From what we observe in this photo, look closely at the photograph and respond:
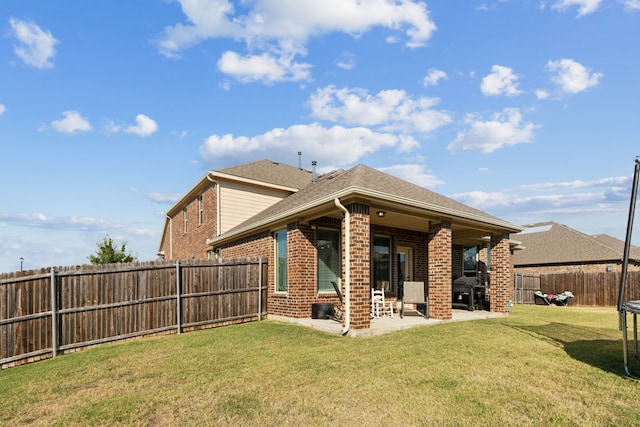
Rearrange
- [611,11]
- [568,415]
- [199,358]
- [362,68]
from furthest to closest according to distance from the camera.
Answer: [362,68] < [611,11] < [199,358] < [568,415]

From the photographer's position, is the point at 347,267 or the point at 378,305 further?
the point at 378,305

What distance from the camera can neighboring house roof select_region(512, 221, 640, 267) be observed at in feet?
76.5

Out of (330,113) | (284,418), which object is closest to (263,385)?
(284,418)

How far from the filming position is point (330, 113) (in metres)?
16.5

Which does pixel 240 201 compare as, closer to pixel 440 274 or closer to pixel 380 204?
pixel 380 204

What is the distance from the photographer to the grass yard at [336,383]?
13.2 feet

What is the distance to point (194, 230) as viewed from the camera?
18781 mm

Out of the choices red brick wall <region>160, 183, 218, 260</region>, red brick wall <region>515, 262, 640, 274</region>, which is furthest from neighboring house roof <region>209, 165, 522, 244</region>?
red brick wall <region>515, 262, 640, 274</region>

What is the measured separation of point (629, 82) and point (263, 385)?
983cm

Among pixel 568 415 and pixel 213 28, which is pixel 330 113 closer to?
pixel 213 28

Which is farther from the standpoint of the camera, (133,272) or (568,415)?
(133,272)

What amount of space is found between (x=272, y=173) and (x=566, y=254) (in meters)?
19.4

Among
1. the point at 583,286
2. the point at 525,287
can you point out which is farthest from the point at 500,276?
the point at 583,286

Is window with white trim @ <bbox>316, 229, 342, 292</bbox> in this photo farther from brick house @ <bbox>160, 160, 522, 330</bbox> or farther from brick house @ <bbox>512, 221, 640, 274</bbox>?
brick house @ <bbox>512, 221, 640, 274</bbox>
